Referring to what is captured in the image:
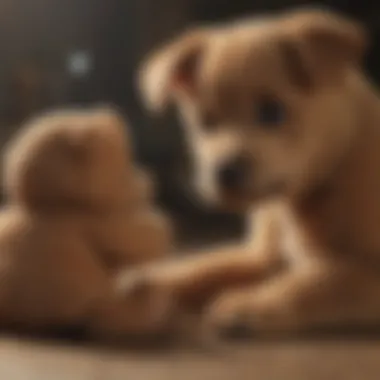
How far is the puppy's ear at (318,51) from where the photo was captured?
1.00 meters

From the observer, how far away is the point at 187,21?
4.41ft

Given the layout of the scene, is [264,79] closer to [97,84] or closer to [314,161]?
[314,161]

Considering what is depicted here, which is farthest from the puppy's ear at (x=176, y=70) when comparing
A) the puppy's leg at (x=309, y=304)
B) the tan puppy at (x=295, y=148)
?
the puppy's leg at (x=309, y=304)

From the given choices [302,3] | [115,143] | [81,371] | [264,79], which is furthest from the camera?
[302,3]

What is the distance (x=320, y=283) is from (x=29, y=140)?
345 millimetres

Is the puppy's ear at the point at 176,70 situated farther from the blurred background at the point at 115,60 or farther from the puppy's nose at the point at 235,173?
the blurred background at the point at 115,60

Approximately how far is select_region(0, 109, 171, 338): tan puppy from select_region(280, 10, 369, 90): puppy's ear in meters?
0.23

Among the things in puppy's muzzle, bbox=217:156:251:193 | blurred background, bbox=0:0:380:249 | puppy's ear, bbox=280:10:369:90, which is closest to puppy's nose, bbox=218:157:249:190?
puppy's muzzle, bbox=217:156:251:193

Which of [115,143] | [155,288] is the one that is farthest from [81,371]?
[115,143]

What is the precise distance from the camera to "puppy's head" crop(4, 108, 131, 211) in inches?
40.5

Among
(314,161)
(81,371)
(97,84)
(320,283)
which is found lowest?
(81,371)

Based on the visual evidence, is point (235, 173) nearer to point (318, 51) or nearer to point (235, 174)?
point (235, 174)

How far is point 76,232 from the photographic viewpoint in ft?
3.35

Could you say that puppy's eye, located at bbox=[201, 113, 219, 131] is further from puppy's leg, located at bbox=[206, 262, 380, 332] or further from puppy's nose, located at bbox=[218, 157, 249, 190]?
puppy's leg, located at bbox=[206, 262, 380, 332]
